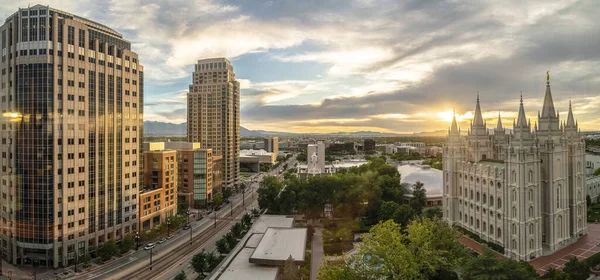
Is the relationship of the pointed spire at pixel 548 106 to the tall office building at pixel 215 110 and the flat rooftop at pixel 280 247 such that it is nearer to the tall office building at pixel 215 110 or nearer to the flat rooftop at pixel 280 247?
the flat rooftop at pixel 280 247

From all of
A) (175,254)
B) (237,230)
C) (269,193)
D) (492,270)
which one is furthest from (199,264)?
(492,270)

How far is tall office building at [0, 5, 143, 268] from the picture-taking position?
132 feet

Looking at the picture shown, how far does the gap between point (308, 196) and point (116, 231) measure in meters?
28.7

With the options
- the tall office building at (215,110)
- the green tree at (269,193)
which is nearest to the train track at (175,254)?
the green tree at (269,193)

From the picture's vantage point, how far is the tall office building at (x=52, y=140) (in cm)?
4034

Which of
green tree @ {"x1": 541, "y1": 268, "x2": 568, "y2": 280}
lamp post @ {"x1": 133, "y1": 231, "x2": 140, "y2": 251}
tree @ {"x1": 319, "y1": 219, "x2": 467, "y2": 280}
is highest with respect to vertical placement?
tree @ {"x1": 319, "y1": 219, "x2": 467, "y2": 280}

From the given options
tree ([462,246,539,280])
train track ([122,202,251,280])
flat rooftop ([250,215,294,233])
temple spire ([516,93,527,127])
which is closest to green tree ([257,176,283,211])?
flat rooftop ([250,215,294,233])

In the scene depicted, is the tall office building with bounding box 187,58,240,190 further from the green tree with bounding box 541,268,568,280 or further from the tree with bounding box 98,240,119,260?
the green tree with bounding box 541,268,568,280

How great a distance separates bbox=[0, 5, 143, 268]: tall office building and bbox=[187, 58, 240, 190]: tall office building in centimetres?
4191

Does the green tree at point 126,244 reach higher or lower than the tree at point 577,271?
lower

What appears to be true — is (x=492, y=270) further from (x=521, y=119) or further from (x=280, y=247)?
(x=521, y=119)

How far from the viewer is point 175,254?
4525 centimetres

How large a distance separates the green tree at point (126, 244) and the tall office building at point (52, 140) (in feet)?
9.37

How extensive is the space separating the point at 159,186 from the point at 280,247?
31607mm
